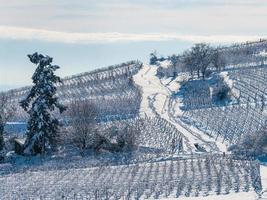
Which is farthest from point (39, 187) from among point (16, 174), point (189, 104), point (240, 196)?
point (189, 104)

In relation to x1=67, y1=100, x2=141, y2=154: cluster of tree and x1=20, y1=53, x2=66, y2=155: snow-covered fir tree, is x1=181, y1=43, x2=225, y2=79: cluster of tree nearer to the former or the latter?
x1=67, y1=100, x2=141, y2=154: cluster of tree

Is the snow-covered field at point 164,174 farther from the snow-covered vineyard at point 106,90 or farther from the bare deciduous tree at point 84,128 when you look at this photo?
the snow-covered vineyard at point 106,90

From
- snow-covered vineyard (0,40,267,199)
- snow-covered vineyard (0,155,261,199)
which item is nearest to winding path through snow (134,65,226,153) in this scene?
snow-covered vineyard (0,40,267,199)

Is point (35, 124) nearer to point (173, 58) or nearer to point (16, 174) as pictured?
point (16, 174)

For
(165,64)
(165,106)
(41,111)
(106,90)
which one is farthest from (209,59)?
(41,111)

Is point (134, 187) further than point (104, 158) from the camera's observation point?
No

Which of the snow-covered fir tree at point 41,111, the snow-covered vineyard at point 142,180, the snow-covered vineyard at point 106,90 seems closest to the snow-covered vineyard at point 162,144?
the snow-covered vineyard at point 142,180

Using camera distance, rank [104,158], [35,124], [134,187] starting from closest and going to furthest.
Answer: [134,187] → [104,158] → [35,124]
